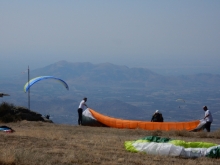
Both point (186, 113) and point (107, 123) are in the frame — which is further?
point (186, 113)

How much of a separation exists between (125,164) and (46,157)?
6.13ft

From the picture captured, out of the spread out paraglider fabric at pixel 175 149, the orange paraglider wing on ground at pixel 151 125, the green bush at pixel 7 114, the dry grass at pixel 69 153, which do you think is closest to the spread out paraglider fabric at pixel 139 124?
the orange paraglider wing on ground at pixel 151 125

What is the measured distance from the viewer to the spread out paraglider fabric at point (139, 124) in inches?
987

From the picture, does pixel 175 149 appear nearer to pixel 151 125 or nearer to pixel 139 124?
pixel 151 125

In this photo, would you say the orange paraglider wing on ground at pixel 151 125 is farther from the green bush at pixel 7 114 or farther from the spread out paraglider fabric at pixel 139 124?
the green bush at pixel 7 114

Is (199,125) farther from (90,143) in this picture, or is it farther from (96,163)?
(96,163)

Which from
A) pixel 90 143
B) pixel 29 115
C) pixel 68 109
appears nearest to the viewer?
pixel 90 143

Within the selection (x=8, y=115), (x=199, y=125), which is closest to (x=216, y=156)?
(x=199, y=125)

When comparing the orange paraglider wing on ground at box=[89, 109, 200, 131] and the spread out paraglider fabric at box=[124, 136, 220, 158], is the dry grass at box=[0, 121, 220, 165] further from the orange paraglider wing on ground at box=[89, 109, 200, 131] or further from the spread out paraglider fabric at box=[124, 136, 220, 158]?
the orange paraglider wing on ground at box=[89, 109, 200, 131]

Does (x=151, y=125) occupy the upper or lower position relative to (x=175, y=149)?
upper

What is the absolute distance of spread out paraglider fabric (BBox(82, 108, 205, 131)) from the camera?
25.1 metres

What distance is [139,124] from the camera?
25594 mm

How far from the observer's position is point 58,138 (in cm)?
1666

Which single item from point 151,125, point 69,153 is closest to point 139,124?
point 151,125
